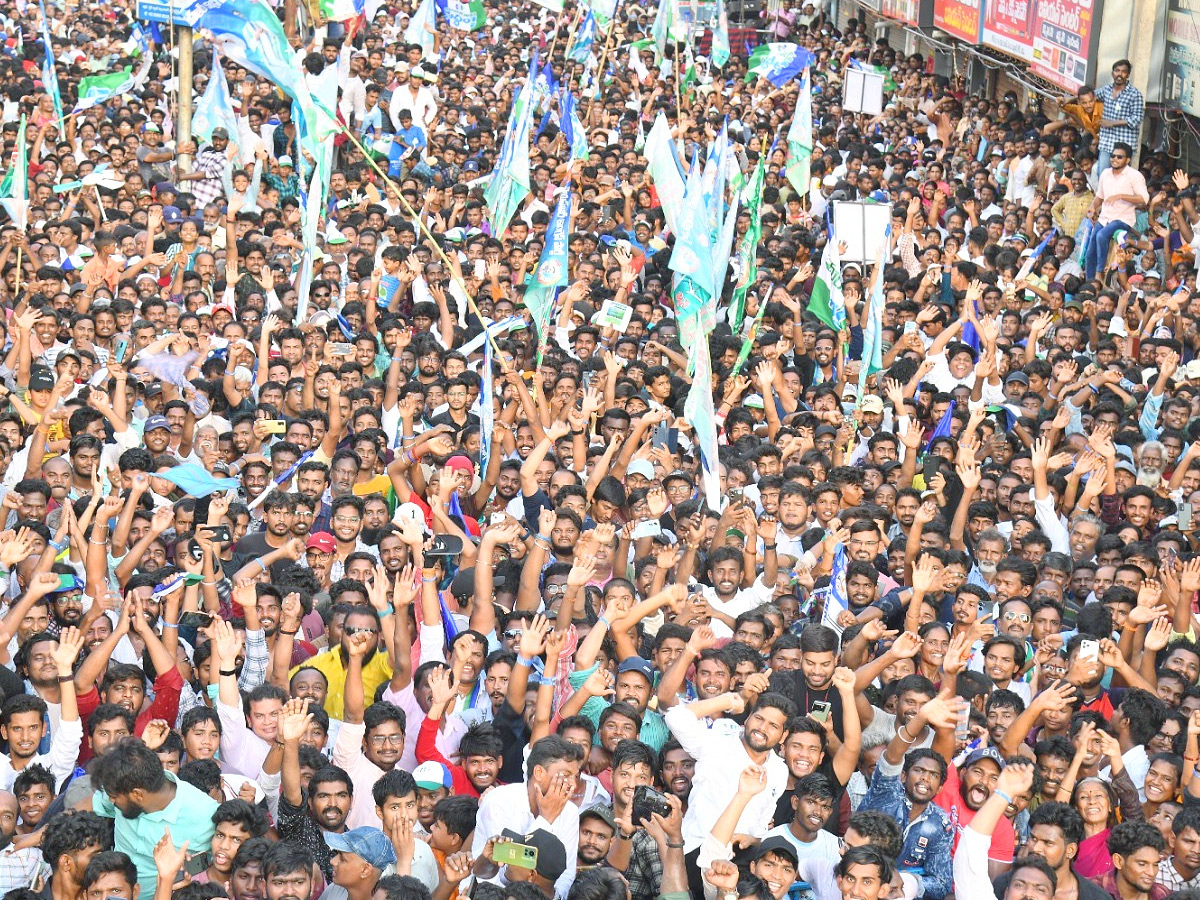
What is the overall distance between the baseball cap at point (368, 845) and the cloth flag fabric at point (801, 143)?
35.0ft

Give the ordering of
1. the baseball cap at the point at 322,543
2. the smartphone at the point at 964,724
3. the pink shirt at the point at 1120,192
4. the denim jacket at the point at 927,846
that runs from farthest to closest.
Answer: the pink shirt at the point at 1120,192 < the baseball cap at the point at 322,543 < the smartphone at the point at 964,724 < the denim jacket at the point at 927,846

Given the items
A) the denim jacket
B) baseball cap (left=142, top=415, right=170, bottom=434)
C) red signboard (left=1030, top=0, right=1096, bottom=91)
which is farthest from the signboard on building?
the denim jacket

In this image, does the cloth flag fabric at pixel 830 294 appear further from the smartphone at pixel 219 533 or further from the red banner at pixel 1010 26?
the red banner at pixel 1010 26

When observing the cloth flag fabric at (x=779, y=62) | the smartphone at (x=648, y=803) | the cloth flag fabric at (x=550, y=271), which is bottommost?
the cloth flag fabric at (x=779, y=62)

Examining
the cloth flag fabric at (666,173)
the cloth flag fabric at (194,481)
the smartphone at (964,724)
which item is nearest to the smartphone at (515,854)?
the smartphone at (964,724)

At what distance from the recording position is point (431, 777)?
5.83m

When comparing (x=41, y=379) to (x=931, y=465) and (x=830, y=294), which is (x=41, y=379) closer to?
(x=931, y=465)

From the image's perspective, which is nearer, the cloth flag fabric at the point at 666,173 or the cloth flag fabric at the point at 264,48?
the cloth flag fabric at the point at 666,173

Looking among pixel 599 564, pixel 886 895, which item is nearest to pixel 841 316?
pixel 599 564

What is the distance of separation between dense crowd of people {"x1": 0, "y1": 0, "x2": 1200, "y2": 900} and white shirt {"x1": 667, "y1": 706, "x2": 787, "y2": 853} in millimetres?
18

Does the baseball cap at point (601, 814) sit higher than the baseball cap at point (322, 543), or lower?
higher

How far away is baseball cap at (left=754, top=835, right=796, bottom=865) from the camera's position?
5.36m

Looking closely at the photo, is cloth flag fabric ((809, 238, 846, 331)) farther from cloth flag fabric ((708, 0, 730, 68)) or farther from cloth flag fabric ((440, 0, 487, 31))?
cloth flag fabric ((440, 0, 487, 31))

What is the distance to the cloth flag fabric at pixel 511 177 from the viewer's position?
43.2 ft
